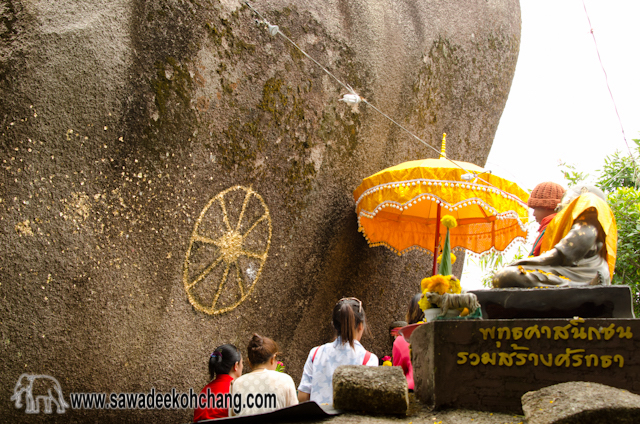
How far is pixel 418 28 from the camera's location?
256 inches

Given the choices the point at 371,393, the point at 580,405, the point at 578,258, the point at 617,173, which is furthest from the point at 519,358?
the point at 617,173

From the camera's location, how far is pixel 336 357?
3203 millimetres

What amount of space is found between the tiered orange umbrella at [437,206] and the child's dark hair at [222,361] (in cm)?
240

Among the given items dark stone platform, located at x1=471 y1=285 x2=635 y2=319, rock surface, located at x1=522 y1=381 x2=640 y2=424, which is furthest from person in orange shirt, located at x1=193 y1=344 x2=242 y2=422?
rock surface, located at x1=522 y1=381 x2=640 y2=424

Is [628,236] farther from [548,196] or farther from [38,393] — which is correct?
[38,393]

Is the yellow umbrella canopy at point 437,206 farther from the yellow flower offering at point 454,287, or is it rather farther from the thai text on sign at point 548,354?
the thai text on sign at point 548,354

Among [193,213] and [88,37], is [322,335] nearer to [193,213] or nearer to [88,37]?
[193,213]

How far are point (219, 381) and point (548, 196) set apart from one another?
275 cm

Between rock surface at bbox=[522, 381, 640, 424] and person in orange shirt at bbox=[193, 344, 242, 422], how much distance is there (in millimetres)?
1669

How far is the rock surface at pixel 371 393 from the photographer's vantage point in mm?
2592

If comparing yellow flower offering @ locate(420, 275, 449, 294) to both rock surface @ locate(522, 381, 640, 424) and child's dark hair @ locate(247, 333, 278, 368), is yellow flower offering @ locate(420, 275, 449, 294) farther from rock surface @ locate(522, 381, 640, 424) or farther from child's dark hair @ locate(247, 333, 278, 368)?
child's dark hair @ locate(247, 333, 278, 368)

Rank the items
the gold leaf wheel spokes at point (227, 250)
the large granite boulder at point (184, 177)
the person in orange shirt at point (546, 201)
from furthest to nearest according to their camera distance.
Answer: the gold leaf wheel spokes at point (227, 250) → the person in orange shirt at point (546, 201) → the large granite boulder at point (184, 177)

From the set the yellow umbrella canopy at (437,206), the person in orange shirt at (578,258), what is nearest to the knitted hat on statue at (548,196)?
the person in orange shirt at (578,258)

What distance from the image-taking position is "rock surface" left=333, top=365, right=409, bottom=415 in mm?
2592
